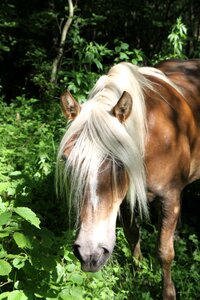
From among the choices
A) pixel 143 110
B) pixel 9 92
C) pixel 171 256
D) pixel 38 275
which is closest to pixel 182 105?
pixel 143 110

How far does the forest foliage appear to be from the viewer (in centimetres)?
201

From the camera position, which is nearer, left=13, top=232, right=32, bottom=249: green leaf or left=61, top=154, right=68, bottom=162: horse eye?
left=13, top=232, right=32, bottom=249: green leaf

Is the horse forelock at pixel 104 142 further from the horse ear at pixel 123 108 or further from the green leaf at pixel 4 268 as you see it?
the green leaf at pixel 4 268

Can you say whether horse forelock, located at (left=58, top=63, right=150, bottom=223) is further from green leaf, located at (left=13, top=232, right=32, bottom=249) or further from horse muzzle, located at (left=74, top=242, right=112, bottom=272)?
green leaf, located at (left=13, top=232, right=32, bottom=249)

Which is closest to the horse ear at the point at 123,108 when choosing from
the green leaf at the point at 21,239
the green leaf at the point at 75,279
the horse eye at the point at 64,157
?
the horse eye at the point at 64,157

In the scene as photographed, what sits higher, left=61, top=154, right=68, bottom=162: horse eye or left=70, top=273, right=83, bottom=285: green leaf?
left=61, top=154, right=68, bottom=162: horse eye

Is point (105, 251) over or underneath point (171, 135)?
underneath

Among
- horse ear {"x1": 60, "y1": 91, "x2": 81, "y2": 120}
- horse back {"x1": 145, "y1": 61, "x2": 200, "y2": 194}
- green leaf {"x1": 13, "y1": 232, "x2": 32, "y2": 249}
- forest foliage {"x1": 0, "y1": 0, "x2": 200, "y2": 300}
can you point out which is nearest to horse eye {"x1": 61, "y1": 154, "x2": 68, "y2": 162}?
horse ear {"x1": 60, "y1": 91, "x2": 81, "y2": 120}

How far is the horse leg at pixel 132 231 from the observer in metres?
3.09

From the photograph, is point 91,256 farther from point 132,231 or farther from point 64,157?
point 132,231

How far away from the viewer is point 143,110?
2.40 metres

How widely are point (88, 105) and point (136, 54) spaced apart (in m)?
A: 2.25

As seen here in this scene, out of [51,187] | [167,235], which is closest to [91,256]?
[167,235]

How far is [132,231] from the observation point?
3.17m
